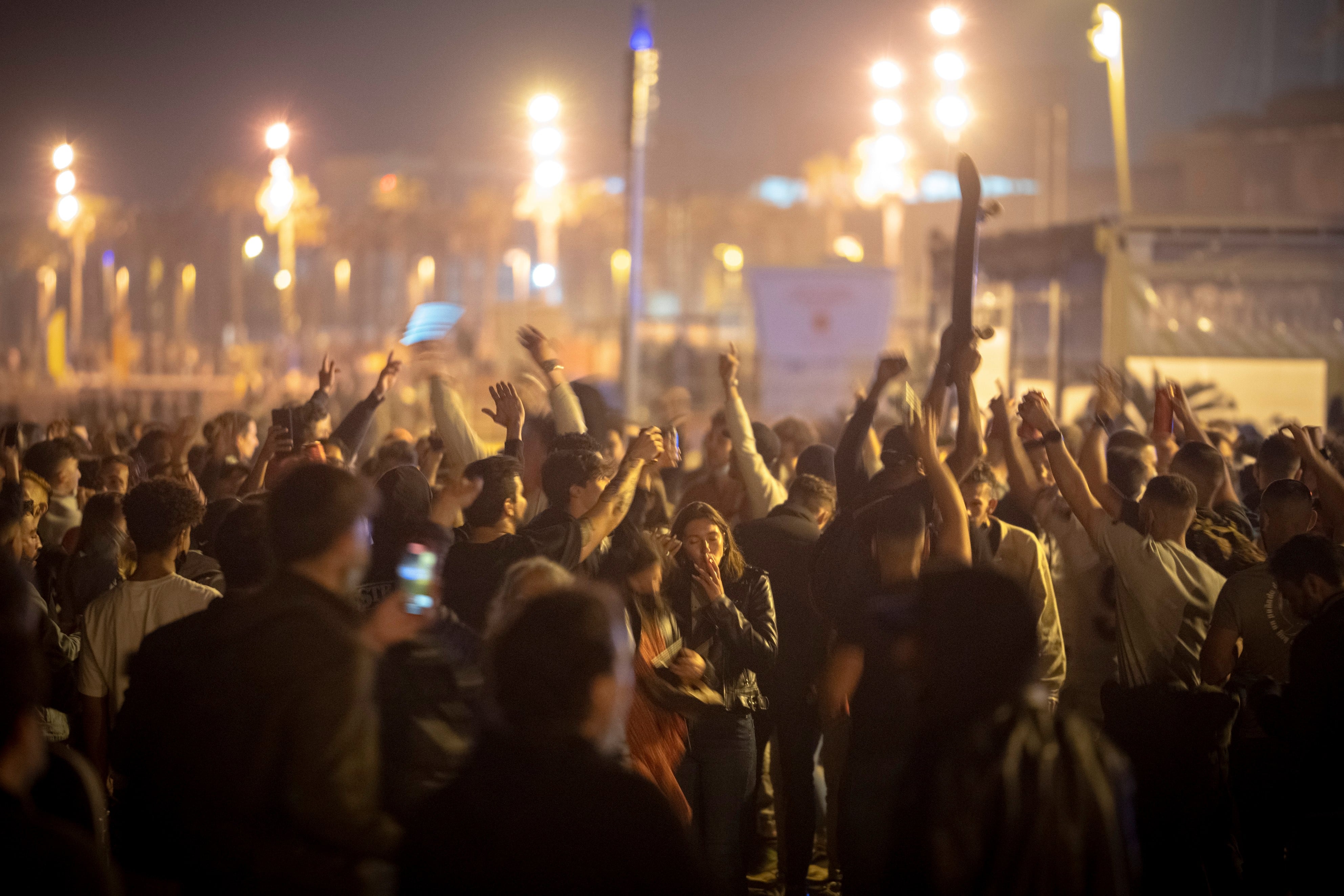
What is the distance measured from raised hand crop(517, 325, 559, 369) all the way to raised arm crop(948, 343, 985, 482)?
6.47ft

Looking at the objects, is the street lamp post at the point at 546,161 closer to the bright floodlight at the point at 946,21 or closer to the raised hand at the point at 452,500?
the bright floodlight at the point at 946,21

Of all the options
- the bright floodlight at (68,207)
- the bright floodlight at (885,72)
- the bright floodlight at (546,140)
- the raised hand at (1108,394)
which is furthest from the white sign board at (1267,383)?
the bright floodlight at (68,207)

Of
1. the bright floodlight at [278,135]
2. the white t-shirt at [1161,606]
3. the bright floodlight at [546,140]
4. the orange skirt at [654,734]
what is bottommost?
the orange skirt at [654,734]

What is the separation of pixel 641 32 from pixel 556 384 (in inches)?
404

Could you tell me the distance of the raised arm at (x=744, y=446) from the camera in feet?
19.4

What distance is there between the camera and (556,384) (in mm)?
5637

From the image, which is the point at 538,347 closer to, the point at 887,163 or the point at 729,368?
the point at 729,368

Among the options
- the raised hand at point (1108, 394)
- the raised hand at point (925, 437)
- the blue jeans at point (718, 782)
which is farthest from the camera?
the raised hand at point (1108, 394)

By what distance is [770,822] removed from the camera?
6367 millimetres

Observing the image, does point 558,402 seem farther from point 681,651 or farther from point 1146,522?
point 1146,522

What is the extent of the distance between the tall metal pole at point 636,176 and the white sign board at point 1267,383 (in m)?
6.11

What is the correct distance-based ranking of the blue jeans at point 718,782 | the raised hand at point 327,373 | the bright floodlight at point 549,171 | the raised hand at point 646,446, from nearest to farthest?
1. the raised hand at point 646,446
2. the blue jeans at point 718,782
3. the raised hand at point 327,373
4. the bright floodlight at point 549,171

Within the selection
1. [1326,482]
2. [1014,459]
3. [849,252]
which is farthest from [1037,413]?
[849,252]

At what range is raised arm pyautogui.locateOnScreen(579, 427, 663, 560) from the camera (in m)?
4.12
